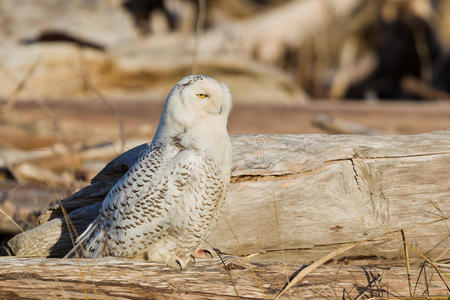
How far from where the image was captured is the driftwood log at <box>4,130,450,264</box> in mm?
3043

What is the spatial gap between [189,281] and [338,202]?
111 cm

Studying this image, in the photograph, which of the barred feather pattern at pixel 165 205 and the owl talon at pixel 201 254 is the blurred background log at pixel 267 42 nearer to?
the owl talon at pixel 201 254

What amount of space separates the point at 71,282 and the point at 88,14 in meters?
15.3

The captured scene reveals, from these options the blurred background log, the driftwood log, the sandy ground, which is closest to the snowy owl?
the driftwood log

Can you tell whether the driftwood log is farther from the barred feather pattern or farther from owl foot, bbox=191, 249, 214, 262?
the barred feather pattern

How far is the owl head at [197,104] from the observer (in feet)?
8.18

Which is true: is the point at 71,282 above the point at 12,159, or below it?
above

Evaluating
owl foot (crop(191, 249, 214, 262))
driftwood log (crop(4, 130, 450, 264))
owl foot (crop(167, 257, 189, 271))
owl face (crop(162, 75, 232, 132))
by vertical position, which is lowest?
owl foot (crop(191, 249, 214, 262))

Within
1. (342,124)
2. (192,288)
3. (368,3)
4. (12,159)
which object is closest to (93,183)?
(192,288)

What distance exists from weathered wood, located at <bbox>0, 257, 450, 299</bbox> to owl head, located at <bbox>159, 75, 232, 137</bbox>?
77 centimetres

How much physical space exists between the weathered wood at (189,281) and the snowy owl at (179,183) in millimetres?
134

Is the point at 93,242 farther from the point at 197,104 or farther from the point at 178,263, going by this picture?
the point at 197,104

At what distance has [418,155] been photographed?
10.1ft

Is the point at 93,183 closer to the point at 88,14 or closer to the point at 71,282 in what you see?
the point at 71,282
